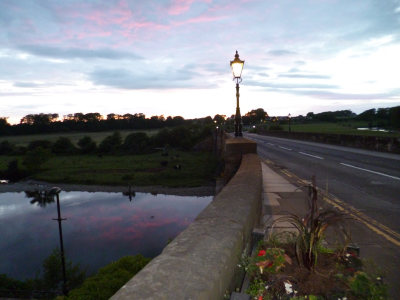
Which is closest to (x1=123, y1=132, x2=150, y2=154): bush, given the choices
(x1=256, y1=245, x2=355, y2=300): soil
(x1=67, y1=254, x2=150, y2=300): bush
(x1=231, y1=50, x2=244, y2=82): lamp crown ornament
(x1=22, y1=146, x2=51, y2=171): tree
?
(x1=22, y1=146, x2=51, y2=171): tree

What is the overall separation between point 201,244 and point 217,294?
0.41 meters

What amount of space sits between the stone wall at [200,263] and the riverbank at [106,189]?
44.2 metres

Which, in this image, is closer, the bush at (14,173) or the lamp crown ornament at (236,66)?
the lamp crown ornament at (236,66)

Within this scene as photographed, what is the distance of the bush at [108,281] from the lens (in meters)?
9.28

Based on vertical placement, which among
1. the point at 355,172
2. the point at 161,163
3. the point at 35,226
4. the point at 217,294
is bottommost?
the point at 35,226

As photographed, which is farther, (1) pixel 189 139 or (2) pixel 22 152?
(2) pixel 22 152

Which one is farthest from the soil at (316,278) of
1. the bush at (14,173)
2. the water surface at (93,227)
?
the bush at (14,173)

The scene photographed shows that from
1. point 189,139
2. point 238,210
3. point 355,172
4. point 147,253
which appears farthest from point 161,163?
point 238,210

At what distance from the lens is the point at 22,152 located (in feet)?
346

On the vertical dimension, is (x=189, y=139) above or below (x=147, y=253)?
above

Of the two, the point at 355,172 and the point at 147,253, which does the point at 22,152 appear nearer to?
the point at 147,253

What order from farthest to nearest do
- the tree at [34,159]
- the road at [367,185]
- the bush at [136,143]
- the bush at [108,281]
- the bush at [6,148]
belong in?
the bush at [6,148]
the bush at [136,143]
the tree at [34,159]
the bush at [108,281]
the road at [367,185]

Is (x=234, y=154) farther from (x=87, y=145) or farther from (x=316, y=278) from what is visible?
(x=87, y=145)

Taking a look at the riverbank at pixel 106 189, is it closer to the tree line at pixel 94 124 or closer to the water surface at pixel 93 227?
the water surface at pixel 93 227
